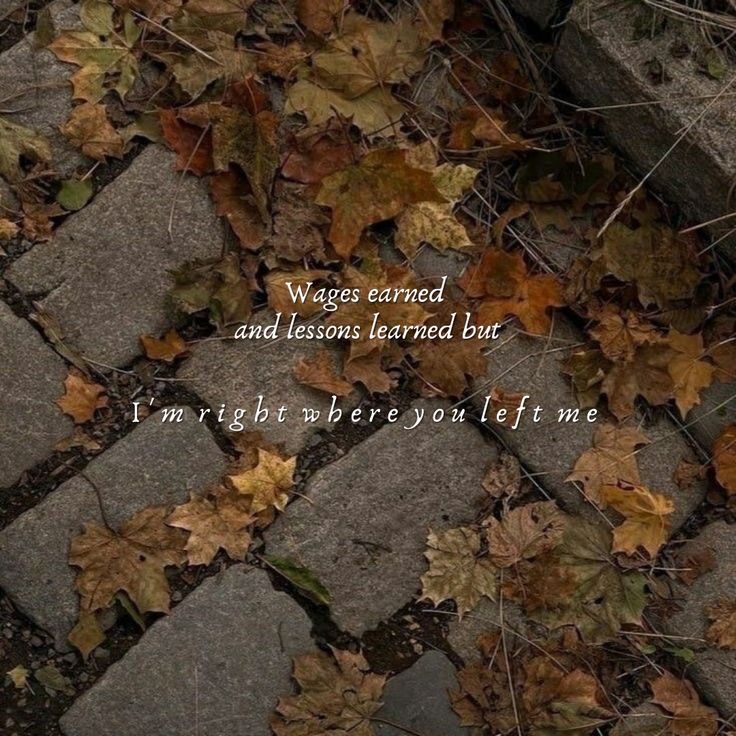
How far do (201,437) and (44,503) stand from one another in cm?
38

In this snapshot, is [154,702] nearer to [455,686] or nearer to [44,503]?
[44,503]

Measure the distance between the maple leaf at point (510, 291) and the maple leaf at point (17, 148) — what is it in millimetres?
1059

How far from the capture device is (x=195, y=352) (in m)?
2.40

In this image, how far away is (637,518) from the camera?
239 centimetres

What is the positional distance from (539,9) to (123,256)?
1210 millimetres

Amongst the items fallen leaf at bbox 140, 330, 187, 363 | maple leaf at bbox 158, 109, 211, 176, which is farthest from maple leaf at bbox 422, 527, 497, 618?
maple leaf at bbox 158, 109, 211, 176

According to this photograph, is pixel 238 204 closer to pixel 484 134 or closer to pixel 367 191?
pixel 367 191

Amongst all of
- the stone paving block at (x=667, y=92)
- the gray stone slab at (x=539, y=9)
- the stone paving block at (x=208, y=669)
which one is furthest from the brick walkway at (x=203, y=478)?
the gray stone slab at (x=539, y=9)

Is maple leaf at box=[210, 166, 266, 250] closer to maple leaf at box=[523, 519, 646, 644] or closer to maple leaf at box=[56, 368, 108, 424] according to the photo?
maple leaf at box=[56, 368, 108, 424]

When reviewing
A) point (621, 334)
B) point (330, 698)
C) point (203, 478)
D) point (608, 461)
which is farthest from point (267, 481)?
point (621, 334)

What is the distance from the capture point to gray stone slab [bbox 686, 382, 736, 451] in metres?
2.50

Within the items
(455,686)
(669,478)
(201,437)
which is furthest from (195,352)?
(669,478)

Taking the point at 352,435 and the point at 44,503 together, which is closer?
the point at 44,503

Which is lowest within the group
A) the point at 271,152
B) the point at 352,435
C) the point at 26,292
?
the point at 352,435
